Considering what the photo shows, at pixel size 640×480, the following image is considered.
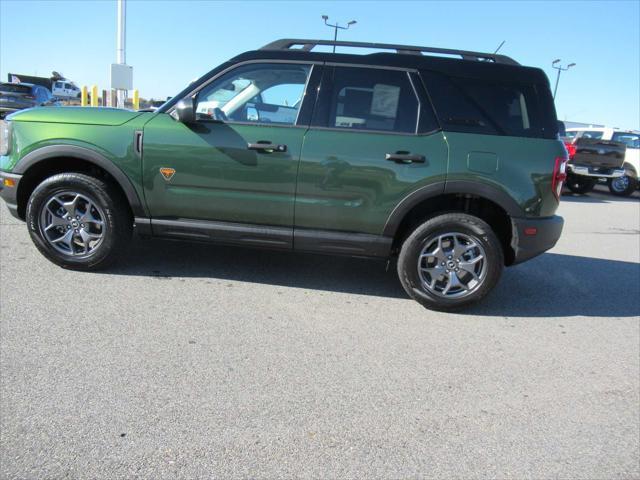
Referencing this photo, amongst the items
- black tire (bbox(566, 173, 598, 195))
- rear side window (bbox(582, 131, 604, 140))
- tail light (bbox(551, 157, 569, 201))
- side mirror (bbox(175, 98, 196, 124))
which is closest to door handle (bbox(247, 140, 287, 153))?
side mirror (bbox(175, 98, 196, 124))

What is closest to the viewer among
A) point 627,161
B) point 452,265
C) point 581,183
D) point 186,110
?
point 186,110

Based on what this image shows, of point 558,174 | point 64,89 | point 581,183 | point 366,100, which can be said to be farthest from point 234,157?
point 64,89

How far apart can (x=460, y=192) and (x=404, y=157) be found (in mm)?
526

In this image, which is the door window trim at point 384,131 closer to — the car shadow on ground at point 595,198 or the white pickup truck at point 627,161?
the car shadow on ground at point 595,198

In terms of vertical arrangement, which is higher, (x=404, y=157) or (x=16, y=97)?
(x=16, y=97)

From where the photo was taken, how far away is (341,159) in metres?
4.03

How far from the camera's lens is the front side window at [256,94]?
4191 mm

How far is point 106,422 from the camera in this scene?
2.45m

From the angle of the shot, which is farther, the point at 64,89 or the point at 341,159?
the point at 64,89

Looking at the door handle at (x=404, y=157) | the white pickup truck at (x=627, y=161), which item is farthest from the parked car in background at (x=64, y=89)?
the door handle at (x=404, y=157)

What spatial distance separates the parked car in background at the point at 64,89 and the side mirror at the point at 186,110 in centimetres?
3957

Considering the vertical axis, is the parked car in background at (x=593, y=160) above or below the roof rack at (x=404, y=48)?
below

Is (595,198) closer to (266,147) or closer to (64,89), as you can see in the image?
(266,147)

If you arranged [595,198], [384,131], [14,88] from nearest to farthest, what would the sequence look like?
[384,131], [595,198], [14,88]
